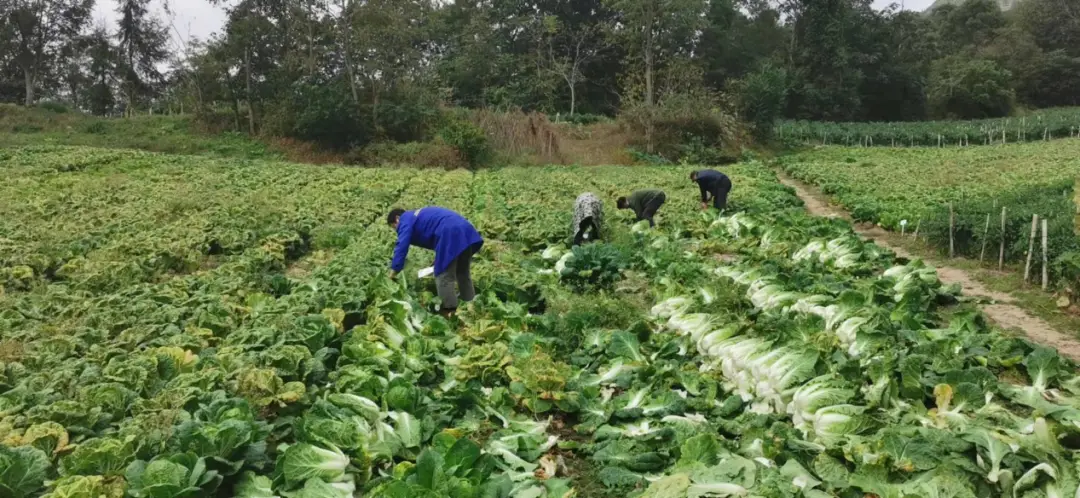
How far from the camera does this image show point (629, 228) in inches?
508

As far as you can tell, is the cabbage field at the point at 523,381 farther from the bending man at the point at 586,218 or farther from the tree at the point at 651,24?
the tree at the point at 651,24

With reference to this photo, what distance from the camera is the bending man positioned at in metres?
11.4

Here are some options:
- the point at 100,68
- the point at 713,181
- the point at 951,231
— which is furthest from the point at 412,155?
the point at 100,68

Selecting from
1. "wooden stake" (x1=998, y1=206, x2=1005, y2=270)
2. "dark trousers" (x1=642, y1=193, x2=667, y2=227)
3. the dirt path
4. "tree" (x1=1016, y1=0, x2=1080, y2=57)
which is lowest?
the dirt path

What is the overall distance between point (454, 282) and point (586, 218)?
4.00 metres

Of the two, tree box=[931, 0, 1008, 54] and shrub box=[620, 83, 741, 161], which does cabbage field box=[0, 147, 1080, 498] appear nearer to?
shrub box=[620, 83, 741, 161]

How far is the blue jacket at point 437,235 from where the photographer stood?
771 cm

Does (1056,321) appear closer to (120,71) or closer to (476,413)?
(476,413)

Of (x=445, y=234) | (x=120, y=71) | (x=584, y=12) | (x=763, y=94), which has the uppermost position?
(x=584, y=12)

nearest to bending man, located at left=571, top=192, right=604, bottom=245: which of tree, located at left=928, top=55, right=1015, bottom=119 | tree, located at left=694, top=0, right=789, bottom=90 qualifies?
tree, located at left=694, top=0, right=789, bottom=90

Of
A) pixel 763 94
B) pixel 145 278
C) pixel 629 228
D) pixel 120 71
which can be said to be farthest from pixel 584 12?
pixel 145 278

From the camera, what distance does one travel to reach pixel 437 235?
789 centimetres

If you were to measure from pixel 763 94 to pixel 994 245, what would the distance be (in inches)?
1155

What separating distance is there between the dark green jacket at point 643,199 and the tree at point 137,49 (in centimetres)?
4515
